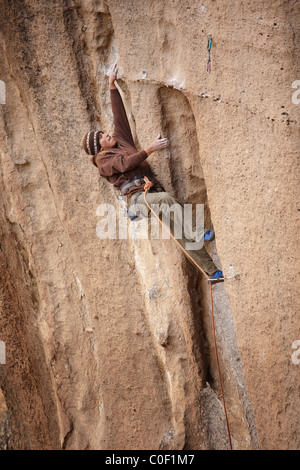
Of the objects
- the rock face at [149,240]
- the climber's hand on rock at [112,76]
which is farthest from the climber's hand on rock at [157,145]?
the climber's hand on rock at [112,76]

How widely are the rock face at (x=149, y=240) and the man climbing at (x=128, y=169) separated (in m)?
0.16

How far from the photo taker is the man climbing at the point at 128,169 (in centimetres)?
473

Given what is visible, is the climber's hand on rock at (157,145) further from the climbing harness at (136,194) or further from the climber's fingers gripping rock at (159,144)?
the climbing harness at (136,194)

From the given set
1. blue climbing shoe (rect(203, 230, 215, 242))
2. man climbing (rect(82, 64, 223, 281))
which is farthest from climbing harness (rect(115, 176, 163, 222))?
blue climbing shoe (rect(203, 230, 215, 242))

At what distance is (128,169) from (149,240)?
0.88m

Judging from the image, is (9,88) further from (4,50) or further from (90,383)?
(90,383)

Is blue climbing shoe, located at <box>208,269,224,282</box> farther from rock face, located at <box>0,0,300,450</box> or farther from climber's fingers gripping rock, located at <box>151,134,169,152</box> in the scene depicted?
climber's fingers gripping rock, located at <box>151,134,169,152</box>

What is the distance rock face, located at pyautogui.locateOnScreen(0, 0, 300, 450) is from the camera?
13.4ft

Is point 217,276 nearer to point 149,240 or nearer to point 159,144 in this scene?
point 149,240

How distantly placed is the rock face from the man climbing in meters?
0.16

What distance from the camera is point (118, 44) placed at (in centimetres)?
494

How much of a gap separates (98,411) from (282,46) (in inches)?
163

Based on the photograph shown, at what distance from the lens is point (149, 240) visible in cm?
538
